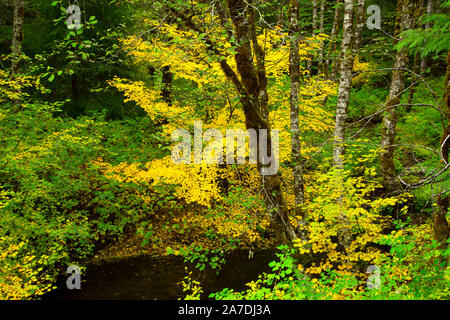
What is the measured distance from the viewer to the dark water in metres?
9.69

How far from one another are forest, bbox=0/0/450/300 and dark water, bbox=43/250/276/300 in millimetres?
67

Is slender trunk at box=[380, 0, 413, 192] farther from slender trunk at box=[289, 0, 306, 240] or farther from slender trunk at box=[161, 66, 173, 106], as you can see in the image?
slender trunk at box=[161, 66, 173, 106]

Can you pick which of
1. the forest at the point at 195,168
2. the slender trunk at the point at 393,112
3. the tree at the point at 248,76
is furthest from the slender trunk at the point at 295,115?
the slender trunk at the point at 393,112

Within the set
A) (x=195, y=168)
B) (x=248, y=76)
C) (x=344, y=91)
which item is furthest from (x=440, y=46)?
(x=195, y=168)

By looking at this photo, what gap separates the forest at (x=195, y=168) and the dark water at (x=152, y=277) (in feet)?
0.22

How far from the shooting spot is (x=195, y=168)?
37.9ft

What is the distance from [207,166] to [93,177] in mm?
5104

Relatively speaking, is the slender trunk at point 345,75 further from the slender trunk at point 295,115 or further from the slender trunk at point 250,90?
the slender trunk at point 250,90

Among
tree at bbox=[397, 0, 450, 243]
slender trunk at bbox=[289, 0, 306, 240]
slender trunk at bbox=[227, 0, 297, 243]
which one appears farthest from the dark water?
tree at bbox=[397, 0, 450, 243]

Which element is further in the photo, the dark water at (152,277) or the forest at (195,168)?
the dark water at (152,277)

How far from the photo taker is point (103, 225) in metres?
12.2

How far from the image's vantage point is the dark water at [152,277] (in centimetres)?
969

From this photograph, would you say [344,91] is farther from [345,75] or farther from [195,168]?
[195,168]

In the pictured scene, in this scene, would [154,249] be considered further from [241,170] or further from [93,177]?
[241,170]
